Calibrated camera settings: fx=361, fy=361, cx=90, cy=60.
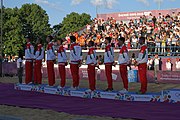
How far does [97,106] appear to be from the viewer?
11344 mm

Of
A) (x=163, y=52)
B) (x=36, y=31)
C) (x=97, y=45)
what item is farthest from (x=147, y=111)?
(x=36, y=31)

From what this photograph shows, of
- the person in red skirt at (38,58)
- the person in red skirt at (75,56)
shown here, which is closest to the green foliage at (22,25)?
the person in red skirt at (38,58)

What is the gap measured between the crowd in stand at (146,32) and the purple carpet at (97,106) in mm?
14797

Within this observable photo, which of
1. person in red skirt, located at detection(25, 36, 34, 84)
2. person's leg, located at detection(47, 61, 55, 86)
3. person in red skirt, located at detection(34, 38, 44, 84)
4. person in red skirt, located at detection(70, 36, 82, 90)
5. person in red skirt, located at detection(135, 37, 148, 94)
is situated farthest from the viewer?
person in red skirt, located at detection(25, 36, 34, 84)

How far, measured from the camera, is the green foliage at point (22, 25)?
57.5m

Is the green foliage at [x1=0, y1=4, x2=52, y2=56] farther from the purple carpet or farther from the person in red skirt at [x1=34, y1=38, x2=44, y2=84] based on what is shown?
the purple carpet

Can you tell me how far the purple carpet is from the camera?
9.65 m

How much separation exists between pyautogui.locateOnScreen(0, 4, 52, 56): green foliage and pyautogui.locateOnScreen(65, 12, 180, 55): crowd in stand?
20099 millimetres

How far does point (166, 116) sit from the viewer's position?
930cm

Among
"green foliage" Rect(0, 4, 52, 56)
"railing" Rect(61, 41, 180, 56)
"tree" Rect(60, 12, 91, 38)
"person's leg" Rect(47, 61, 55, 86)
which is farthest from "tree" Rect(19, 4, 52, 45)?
"person's leg" Rect(47, 61, 55, 86)

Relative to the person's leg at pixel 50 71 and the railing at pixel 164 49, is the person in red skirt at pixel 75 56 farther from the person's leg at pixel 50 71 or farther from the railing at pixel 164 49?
the railing at pixel 164 49

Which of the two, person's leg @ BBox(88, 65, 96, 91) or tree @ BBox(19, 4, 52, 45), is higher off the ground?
tree @ BBox(19, 4, 52, 45)

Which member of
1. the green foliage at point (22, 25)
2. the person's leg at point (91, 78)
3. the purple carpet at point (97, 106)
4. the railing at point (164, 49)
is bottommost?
the purple carpet at point (97, 106)

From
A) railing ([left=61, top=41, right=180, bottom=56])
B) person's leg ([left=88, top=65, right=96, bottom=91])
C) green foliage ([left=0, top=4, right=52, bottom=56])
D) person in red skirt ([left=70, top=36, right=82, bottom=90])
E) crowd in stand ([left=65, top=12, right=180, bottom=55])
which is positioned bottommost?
person's leg ([left=88, top=65, right=96, bottom=91])
